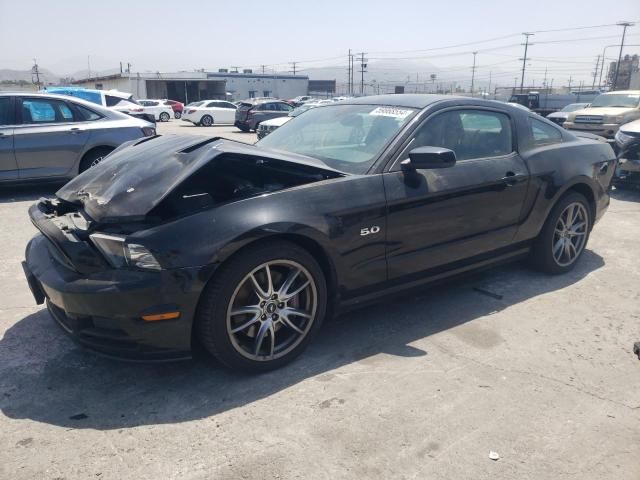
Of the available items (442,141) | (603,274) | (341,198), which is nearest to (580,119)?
(603,274)

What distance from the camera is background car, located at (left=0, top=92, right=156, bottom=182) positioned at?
23.3 feet

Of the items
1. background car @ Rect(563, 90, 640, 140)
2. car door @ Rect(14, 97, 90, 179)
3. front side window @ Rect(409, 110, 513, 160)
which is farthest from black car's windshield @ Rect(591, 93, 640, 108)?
car door @ Rect(14, 97, 90, 179)

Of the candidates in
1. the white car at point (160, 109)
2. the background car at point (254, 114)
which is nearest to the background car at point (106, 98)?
the background car at point (254, 114)

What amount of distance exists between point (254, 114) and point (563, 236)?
67.4 feet

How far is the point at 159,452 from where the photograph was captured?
2326 mm

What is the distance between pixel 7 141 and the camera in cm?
700

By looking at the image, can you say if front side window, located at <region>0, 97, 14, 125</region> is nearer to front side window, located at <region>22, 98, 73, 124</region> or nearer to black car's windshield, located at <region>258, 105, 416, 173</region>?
front side window, located at <region>22, 98, 73, 124</region>

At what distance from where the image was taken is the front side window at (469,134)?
3662 millimetres

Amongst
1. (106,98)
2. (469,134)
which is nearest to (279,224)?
(469,134)

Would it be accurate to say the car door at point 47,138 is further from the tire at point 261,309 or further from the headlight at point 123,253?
the tire at point 261,309

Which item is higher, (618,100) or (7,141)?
(618,100)

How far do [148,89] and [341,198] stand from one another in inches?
2215

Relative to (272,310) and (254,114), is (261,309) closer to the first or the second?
(272,310)

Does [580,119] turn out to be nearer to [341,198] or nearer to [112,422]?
[341,198]
